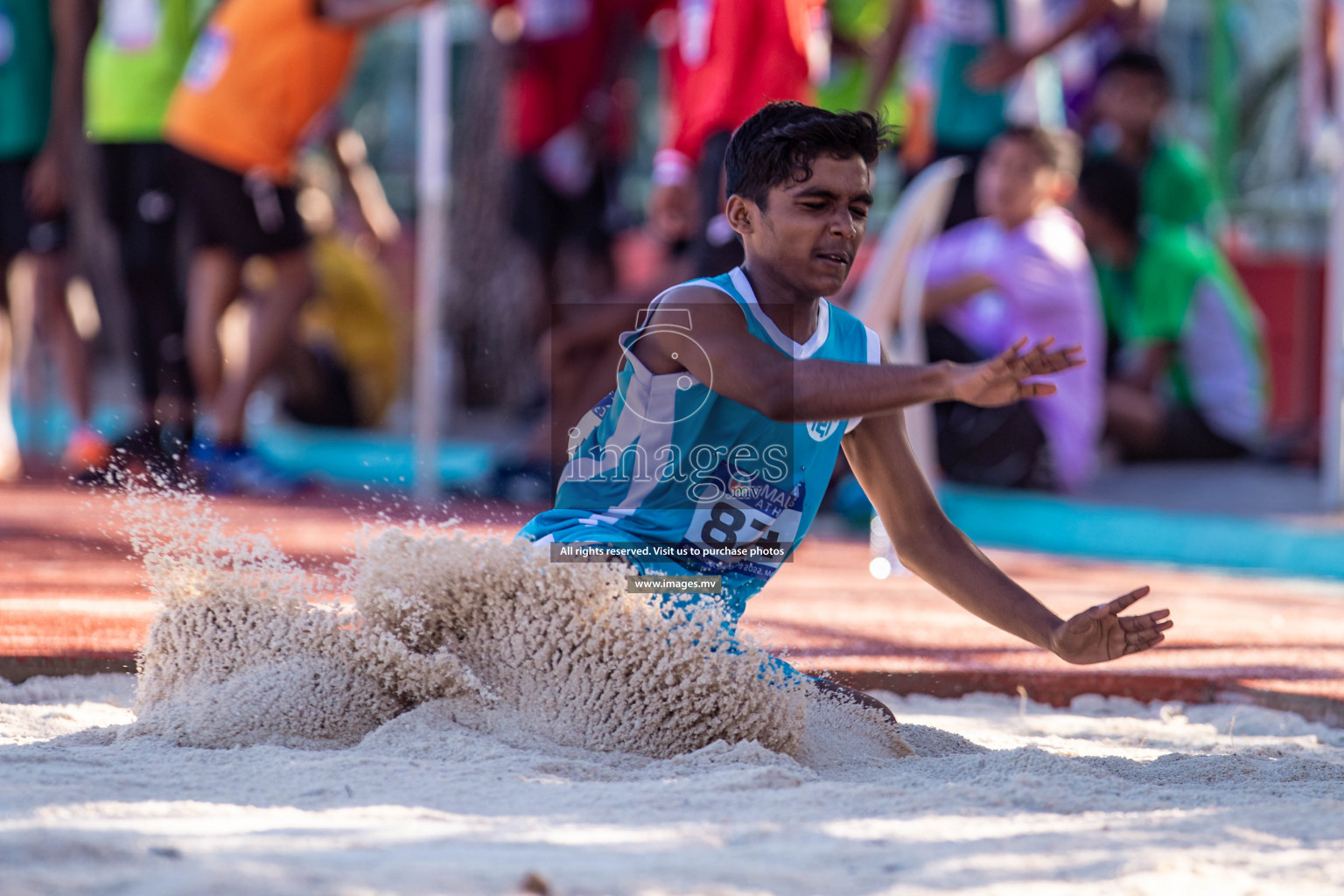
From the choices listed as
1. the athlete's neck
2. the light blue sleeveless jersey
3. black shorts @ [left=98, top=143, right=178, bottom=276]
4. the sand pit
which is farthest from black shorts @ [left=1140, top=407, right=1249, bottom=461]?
the athlete's neck

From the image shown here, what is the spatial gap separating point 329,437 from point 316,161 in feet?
22.6

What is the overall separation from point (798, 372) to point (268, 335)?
14.1 feet

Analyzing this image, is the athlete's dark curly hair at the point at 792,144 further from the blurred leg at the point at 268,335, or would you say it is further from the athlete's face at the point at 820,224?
the blurred leg at the point at 268,335

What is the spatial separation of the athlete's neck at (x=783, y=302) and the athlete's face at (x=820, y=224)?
2 cm

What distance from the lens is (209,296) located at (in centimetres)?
623

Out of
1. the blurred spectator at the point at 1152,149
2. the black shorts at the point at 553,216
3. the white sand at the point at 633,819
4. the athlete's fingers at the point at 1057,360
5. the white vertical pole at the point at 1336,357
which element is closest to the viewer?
the white sand at the point at 633,819

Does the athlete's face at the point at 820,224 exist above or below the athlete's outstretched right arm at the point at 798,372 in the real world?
above

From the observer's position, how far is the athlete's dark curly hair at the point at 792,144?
95.3 inches

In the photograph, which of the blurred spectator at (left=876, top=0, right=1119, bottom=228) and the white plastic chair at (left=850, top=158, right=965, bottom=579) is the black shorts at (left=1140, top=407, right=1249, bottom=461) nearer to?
the blurred spectator at (left=876, top=0, right=1119, bottom=228)

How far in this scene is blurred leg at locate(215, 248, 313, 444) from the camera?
6082 mm

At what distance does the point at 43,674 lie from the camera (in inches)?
117

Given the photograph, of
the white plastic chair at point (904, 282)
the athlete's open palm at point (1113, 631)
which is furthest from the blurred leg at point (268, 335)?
the athlete's open palm at point (1113, 631)

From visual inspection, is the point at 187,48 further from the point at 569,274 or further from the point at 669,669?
the point at 669,669

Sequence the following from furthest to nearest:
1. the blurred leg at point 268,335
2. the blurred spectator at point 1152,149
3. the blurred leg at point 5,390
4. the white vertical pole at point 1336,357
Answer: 1. the blurred spectator at point 1152,149
2. the blurred leg at point 5,390
3. the blurred leg at point 268,335
4. the white vertical pole at point 1336,357
